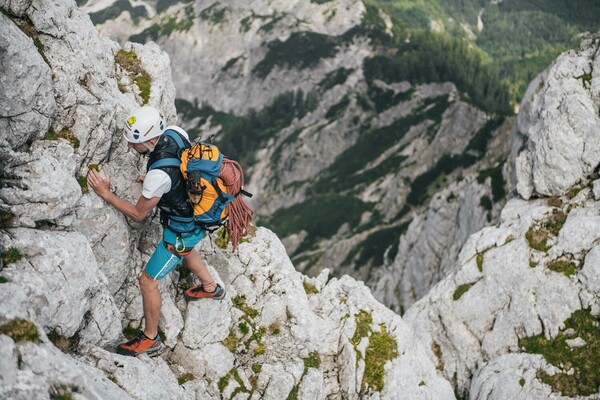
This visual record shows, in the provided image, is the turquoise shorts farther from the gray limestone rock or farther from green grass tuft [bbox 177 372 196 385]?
the gray limestone rock

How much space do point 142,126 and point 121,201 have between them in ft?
9.25

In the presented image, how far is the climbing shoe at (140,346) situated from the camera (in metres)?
18.3

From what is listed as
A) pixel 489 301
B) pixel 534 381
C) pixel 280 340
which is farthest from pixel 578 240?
pixel 280 340

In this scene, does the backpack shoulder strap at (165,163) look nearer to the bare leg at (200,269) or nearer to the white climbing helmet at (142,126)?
the white climbing helmet at (142,126)

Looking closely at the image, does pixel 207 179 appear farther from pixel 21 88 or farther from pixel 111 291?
pixel 21 88

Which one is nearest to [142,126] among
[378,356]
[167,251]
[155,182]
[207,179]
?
[155,182]

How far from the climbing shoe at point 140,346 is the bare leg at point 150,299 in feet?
1.92

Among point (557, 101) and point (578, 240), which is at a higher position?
point (557, 101)

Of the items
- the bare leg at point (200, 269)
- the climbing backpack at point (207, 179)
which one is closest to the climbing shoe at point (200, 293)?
the bare leg at point (200, 269)

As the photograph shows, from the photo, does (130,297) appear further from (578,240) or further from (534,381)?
(578,240)

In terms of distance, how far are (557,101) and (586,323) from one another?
879 inches

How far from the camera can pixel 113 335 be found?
698 inches

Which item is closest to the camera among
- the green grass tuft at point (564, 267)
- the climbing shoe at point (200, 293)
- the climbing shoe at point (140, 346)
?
the climbing shoe at point (140, 346)

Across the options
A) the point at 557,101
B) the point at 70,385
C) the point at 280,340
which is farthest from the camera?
the point at 557,101
